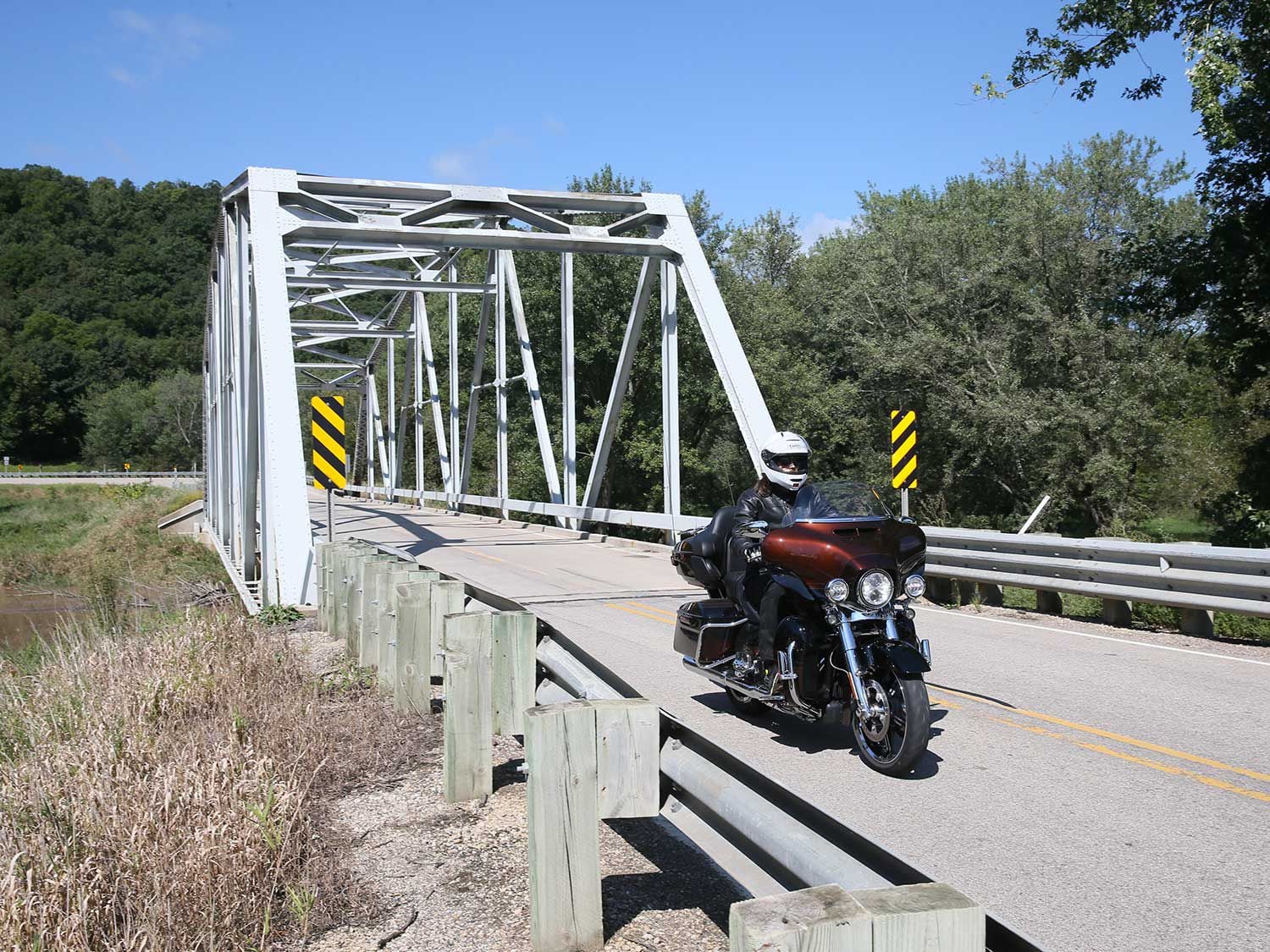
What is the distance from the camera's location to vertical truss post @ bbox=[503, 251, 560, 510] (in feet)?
85.9

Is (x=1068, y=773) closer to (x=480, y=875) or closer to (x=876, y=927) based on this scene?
(x=480, y=875)

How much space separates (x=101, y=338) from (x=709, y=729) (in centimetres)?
10971

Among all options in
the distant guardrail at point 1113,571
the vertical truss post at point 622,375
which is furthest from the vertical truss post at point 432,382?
the distant guardrail at point 1113,571

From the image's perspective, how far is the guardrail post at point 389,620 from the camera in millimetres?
6980

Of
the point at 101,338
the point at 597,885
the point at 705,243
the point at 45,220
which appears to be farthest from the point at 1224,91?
the point at 45,220

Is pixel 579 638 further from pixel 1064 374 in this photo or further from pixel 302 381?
pixel 302 381

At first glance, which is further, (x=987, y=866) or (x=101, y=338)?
(x=101, y=338)

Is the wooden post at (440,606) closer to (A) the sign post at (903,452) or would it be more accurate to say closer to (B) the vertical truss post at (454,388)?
(A) the sign post at (903,452)

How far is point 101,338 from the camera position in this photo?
336 ft

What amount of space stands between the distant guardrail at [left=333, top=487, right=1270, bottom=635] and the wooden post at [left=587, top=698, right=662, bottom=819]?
25.4 ft

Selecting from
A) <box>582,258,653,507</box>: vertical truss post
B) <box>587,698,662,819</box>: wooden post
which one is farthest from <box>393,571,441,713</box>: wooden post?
<box>582,258,653,507</box>: vertical truss post

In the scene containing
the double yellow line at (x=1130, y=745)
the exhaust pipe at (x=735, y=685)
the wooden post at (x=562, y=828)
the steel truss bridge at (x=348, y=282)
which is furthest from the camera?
the steel truss bridge at (x=348, y=282)

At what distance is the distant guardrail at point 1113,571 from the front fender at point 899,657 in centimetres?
561

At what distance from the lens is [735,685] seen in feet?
20.8
